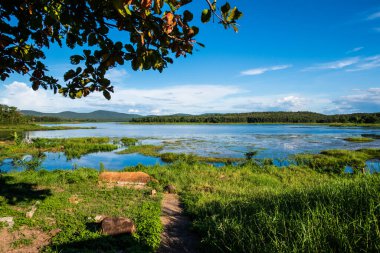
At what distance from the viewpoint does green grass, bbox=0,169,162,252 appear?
19.8ft

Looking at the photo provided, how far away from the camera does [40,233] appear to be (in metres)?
6.66

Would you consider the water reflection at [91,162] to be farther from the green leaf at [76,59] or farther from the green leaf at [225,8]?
the green leaf at [225,8]

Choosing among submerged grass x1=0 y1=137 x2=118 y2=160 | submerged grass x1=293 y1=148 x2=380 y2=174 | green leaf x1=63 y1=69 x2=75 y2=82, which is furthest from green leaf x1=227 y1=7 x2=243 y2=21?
submerged grass x1=0 y1=137 x2=118 y2=160

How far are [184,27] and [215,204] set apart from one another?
7206 mm

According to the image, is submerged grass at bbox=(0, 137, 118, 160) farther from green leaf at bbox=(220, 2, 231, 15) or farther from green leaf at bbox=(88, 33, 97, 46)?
green leaf at bbox=(220, 2, 231, 15)

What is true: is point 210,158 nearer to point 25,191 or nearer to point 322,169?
point 322,169

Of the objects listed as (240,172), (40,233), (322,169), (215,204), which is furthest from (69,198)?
(322,169)

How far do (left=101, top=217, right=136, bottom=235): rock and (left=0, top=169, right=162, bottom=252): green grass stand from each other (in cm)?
→ 17

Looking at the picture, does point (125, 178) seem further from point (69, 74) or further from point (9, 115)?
point (9, 115)

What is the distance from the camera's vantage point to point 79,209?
8.48 m

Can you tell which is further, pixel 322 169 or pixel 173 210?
pixel 322 169

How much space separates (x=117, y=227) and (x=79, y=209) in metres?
2.61

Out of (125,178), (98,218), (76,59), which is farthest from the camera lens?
(125,178)

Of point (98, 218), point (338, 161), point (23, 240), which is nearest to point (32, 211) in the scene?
point (23, 240)
